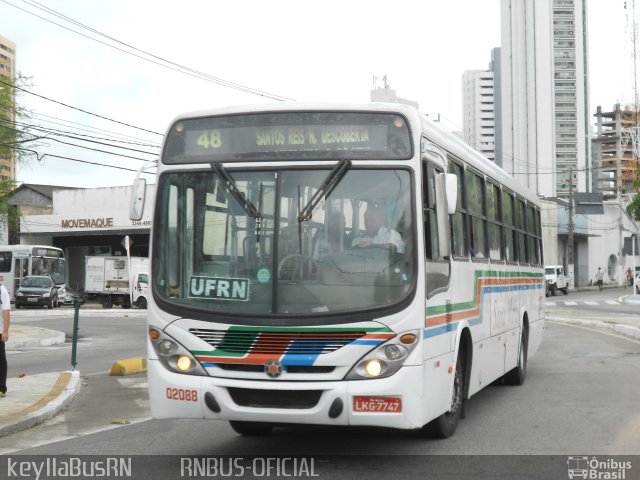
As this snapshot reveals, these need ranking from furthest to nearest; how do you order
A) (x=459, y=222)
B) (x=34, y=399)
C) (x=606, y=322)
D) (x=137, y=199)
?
(x=606, y=322), (x=34, y=399), (x=459, y=222), (x=137, y=199)

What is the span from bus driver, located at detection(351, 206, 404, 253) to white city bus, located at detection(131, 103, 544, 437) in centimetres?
1

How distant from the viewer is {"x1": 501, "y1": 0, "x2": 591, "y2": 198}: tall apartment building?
156250 millimetres

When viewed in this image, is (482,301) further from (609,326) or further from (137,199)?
(609,326)

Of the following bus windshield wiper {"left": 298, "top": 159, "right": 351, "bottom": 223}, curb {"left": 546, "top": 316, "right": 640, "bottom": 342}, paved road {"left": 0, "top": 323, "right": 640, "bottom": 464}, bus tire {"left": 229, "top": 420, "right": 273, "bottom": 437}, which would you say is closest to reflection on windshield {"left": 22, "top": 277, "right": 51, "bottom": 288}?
curb {"left": 546, "top": 316, "right": 640, "bottom": 342}

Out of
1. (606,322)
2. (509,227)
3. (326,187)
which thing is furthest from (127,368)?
(606,322)

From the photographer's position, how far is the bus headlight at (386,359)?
6996 mm

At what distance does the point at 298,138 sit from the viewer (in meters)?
7.56

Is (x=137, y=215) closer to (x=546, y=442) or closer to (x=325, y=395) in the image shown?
(x=325, y=395)

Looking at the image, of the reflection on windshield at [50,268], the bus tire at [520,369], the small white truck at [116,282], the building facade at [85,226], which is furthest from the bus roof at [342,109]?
the building facade at [85,226]

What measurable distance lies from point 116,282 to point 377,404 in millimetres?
42542

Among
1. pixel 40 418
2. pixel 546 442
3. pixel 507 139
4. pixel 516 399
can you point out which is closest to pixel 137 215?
pixel 40 418

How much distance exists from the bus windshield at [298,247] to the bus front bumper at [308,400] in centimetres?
55

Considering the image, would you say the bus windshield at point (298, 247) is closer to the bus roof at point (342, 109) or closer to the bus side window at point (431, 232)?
the bus side window at point (431, 232)

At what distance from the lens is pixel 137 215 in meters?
8.09
